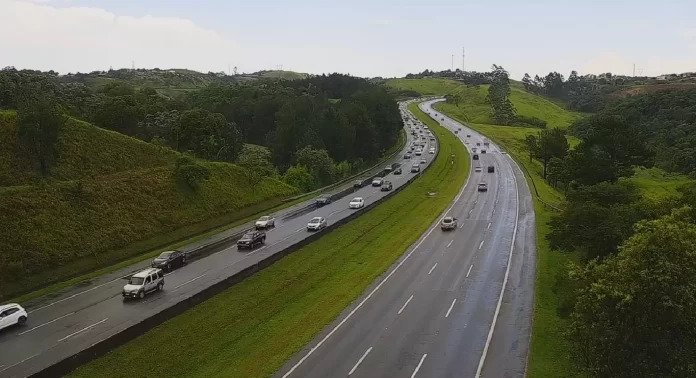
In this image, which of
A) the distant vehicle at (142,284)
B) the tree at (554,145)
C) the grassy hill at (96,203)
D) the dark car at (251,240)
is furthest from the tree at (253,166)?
the tree at (554,145)

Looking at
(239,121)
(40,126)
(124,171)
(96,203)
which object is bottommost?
(96,203)

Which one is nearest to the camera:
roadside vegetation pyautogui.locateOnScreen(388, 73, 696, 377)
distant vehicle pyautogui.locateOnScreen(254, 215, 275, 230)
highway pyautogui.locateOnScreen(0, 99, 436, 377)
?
Answer: roadside vegetation pyautogui.locateOnScreen(388, 73, 696, 377)

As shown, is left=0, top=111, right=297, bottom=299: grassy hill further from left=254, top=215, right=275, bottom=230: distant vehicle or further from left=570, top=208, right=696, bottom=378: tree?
left=570, top=208, right=696, bottom=378: tree

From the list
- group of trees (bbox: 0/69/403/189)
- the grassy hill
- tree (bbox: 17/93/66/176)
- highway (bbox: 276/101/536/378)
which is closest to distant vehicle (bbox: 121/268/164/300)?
the grassy hill

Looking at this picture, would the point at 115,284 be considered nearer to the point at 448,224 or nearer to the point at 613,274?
the point at 448,224

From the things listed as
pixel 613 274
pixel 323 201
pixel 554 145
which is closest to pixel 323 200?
pixel 323 201
